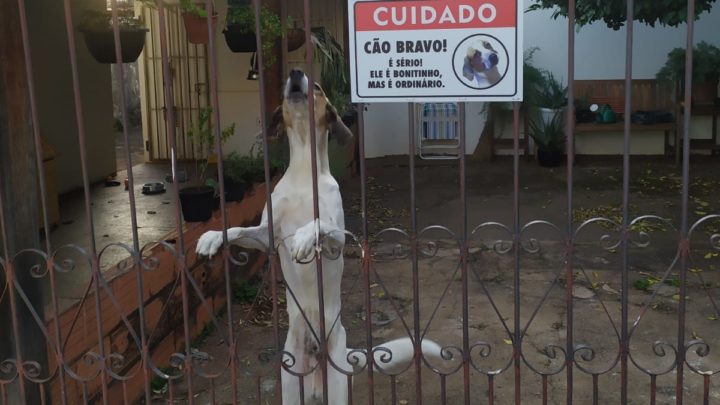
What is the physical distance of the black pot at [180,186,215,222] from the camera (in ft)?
17.3

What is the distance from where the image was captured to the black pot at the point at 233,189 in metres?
5.88

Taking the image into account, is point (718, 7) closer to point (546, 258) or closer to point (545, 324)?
point (546, 258)

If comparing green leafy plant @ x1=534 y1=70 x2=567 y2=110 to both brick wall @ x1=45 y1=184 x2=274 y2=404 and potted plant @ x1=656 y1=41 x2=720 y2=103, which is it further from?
brick wall @ x1=45 y1=184 x2=274 y2=404

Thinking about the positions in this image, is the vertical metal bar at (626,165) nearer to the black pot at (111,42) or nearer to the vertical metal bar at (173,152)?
the vertical metal bar at (173,152)

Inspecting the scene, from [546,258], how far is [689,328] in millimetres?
1833

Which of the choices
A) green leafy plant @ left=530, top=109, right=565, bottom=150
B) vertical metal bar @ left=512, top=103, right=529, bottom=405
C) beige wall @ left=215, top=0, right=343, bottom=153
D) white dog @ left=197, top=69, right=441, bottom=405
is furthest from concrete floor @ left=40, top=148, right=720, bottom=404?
beige wall @ left=215, top=0, right=343, bottom=153

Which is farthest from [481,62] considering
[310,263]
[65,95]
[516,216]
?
[65,95]

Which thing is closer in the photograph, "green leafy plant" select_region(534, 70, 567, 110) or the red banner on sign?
the red banner on sign

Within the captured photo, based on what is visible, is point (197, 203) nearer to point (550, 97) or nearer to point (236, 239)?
point (236, 239)

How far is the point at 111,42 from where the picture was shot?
5922 millimetres

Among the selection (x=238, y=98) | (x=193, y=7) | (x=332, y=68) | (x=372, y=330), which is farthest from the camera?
(x=332, y=68)

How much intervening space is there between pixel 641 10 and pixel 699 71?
3.82 metres

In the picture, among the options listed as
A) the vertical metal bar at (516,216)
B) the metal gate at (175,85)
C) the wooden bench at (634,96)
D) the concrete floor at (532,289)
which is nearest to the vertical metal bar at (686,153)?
the concrete floor at (532,289)

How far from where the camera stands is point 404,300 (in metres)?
5.86
